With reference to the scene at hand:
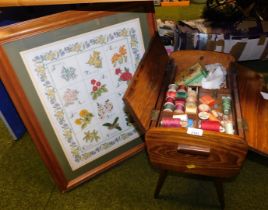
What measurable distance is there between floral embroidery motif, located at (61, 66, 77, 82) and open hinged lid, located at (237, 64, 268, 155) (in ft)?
2.41

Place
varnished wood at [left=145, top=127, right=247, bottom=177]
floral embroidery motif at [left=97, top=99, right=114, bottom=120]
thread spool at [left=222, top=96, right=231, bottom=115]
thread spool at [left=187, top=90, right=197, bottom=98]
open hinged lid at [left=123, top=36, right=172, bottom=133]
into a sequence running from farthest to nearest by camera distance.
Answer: floral embroidery motif at [left=97, top=99, right=114, bottom=120] → thread spool at [left=187, top=90, right=197, bottom=98] → thread spool at [left=222, top=96, right=231, bottom=115] → open hinged lid at [left=123, top=36, right=172, bottom=133] → varnished wood at [left=145, top=127, right=247, bottom=177]

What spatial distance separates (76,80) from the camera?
3.64 feet

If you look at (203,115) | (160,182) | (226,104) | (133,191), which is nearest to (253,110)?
(226,104)

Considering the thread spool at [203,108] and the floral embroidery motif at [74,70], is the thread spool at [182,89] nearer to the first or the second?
the thread spool at [203,108]

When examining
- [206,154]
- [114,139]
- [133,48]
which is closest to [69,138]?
[114,139]

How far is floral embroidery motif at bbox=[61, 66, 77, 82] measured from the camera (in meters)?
1.06

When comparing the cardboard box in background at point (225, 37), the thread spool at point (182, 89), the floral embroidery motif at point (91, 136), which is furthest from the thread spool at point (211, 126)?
the cardboard box in background at point (225, 37)

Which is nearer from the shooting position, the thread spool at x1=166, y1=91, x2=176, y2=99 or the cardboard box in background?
the thread spool at x1=166, y1=91, x2=176, y2=99

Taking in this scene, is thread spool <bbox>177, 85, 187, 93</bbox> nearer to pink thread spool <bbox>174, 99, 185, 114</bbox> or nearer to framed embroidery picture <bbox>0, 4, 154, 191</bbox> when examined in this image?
pink thread spool <bbox>174, 99, 185, 114</bbox>

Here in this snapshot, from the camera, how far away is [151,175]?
141cm

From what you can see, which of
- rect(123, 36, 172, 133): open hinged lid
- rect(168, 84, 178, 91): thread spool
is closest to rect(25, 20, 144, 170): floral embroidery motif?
rect(123, 36, 172, 133): open hinged lid

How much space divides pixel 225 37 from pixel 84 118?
4.32 ft

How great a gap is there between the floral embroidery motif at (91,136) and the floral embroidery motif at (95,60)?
1.16 ft

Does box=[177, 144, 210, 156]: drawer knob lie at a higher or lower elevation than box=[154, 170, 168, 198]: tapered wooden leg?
higher
